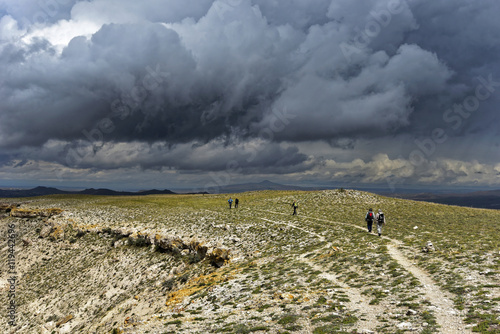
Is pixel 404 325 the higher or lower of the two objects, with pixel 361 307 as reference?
higher

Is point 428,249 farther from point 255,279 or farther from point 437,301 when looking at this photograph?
point 255,279

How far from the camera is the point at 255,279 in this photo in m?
18.8

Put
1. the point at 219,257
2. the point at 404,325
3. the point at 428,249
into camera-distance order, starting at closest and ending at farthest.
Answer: the point at 404,325 < the point at 428,249 < the point at 219,257

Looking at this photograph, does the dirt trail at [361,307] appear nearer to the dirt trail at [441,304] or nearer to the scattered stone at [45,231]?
the dirt trail at [441,304]

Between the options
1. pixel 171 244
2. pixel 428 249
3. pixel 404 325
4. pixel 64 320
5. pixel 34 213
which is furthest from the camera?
pixel 34 213

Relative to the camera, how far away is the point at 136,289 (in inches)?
1075

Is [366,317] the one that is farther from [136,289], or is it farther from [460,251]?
[136,289]

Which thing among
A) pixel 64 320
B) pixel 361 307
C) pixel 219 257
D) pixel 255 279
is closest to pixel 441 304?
pixel 361 307

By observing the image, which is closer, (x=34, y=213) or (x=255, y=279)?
(x=255, y=279)

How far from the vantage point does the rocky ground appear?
38.6 feet

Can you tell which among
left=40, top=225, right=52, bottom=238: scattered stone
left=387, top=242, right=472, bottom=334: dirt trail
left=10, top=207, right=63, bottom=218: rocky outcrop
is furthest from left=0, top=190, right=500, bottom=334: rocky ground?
left=10, top=207, right=63, bottom=218: rocky outcrop

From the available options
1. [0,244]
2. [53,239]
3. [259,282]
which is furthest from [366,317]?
[0,244]

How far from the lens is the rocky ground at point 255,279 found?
11766 millimetres

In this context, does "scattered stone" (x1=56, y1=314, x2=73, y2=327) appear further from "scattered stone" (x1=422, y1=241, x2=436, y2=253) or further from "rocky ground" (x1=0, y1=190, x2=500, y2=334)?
"scattered stone" (x1=422, y1=241, x2=436, y2=253)
